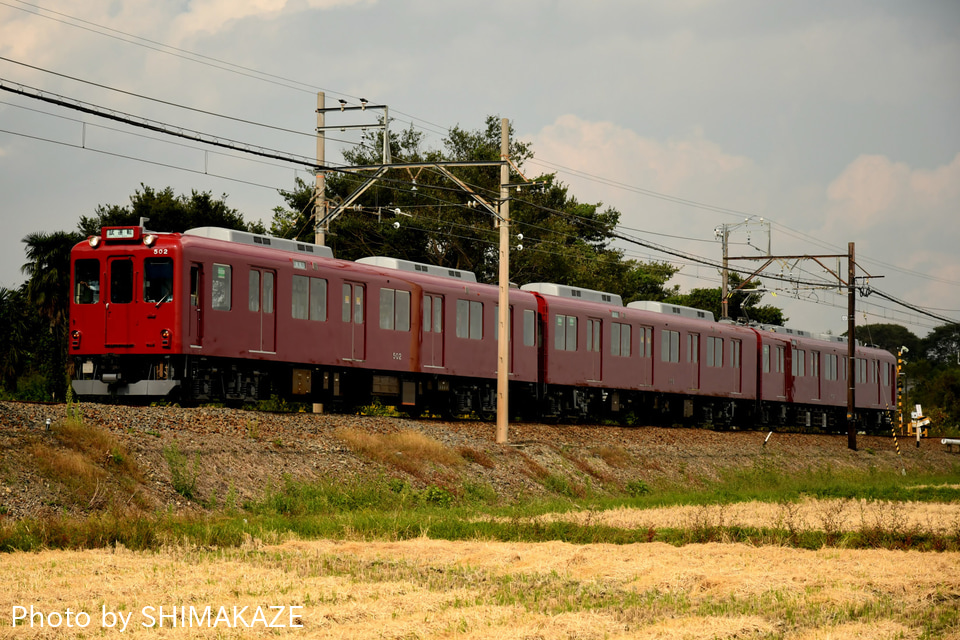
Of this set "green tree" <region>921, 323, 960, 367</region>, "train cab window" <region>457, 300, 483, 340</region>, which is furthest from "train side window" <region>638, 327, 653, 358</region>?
"green tree" <region>921, 323, 960, 367</region>

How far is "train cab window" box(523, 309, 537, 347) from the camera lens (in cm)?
3183

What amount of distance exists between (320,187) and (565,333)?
796 centimetres

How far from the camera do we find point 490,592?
11180 millimetres

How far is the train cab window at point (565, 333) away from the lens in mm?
33125

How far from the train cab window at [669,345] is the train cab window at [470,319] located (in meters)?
8.90

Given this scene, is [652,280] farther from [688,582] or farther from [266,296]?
[688,582]

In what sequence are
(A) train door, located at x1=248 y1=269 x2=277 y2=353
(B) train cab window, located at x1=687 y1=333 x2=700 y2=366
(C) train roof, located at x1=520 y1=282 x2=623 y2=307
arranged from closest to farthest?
(A) train door, located at x1=248 y1=269 x2=277 y2=353 < (C) train roof, located at x1=520 y1=282 x2=623 y2=307 < (B) train cab window, located at x1=687 y1=333 x2=700 y2=366

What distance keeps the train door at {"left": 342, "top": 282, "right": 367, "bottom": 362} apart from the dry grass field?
40.4 ft

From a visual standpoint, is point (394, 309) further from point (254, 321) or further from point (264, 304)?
point (254, 321)

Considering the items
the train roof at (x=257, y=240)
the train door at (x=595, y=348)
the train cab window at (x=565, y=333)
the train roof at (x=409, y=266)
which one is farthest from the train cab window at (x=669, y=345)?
the train roof at (x=257, y=240)

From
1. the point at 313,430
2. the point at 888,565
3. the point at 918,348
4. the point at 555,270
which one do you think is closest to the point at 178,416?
the point at 313,430

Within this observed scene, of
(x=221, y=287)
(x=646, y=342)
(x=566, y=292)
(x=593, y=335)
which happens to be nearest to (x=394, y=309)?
(x=221, y=287)

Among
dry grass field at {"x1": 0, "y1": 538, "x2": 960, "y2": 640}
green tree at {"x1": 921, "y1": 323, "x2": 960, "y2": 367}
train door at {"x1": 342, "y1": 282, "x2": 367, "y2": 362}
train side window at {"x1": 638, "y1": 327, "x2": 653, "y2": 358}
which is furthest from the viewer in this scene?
green tree at {"x1": 921, "y1": 323, "x2": 960, "y2": 367}

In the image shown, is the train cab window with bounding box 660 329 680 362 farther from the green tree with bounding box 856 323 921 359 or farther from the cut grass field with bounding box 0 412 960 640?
the green tree with bounding box 856 323 921 359
